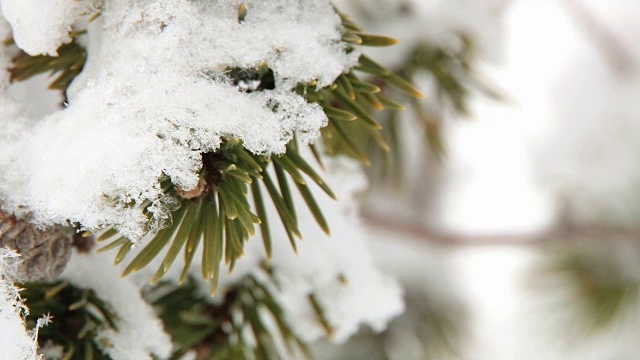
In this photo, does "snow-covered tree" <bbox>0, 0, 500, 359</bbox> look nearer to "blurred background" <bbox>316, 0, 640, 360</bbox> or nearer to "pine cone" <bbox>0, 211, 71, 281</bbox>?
"pine cone" <bbox>0, 211, 71, 281</bbox>

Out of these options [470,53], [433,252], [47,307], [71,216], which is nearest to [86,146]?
[71,216]

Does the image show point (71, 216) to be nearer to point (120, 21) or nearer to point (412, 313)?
point (120, 21)

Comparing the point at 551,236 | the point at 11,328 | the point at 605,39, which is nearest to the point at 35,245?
the point at 11,328

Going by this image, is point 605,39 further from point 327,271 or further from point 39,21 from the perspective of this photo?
point 39,21

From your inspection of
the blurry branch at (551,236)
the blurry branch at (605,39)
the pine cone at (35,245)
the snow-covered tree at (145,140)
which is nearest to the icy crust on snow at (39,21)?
the snow-covered tree at (145,140)

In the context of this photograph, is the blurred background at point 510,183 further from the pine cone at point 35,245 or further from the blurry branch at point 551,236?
the pine cone at point 35,245

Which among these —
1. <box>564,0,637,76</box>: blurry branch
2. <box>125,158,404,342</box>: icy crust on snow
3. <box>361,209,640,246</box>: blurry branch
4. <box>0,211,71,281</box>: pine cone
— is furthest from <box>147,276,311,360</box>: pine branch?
<box>564,0,637,76</box>: blurry branch
